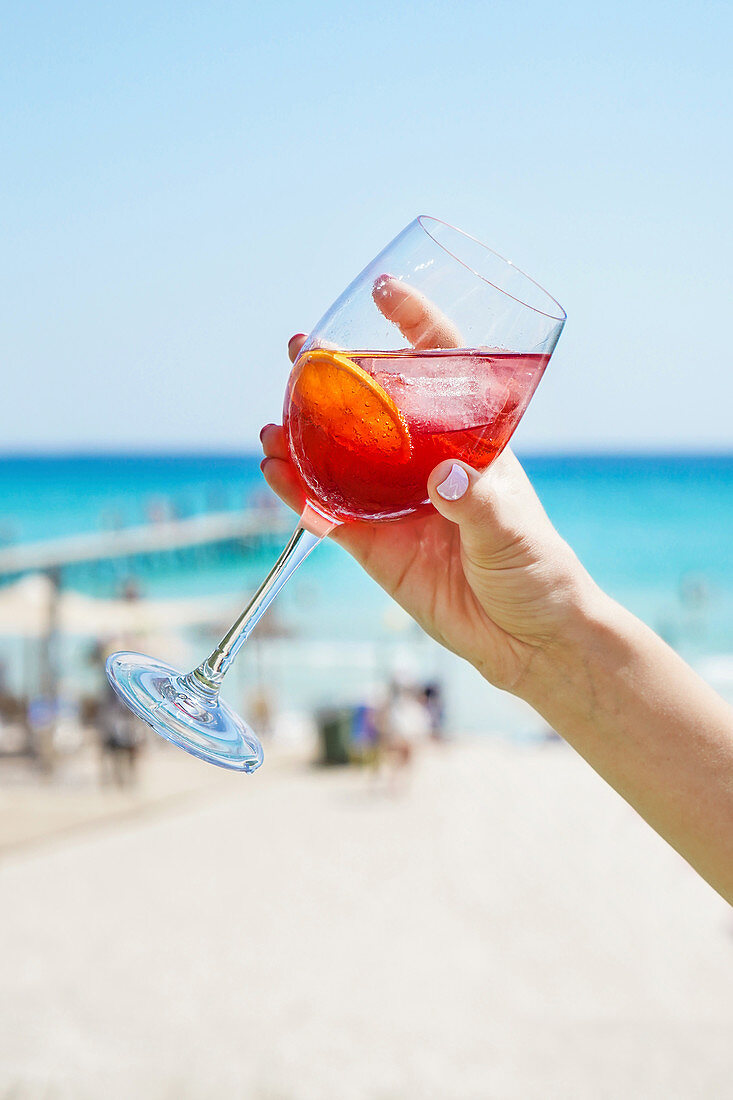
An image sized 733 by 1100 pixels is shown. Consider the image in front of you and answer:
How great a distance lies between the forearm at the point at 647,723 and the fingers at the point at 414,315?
1.48 ft

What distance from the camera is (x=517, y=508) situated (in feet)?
4.87

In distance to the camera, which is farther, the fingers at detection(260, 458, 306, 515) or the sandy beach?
the sandy beach

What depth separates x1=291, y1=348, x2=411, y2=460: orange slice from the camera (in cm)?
128

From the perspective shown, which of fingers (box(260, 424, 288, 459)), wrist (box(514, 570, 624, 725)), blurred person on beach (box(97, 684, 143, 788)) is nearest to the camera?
wrist (box(514, 570, 624, 725))

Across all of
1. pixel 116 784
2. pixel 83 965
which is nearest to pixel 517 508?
pixel 83 965

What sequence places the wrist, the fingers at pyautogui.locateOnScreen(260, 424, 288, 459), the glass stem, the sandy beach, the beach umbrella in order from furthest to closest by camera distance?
the beach umbrella < the sandy beach < the fingers at pyautogui.locateOnScreen(260, 424, 288, 459) < the wrist < the glass stem

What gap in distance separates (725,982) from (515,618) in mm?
8136

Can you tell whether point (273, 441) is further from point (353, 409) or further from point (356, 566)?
point (356, 566)

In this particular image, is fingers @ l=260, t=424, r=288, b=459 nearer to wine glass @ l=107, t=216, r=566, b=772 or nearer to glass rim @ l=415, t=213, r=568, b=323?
wine glass @ l=107, t=216, r=566, b=772

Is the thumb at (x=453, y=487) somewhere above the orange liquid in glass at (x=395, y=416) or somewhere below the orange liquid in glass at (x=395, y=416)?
below

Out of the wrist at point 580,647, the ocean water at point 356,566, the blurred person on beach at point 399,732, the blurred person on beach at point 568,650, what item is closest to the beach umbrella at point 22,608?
the ocean water at point 356,566

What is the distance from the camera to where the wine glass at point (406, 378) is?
1.29m

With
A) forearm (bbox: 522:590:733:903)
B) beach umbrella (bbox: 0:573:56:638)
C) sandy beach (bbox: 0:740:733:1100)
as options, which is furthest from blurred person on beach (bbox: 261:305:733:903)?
beach umbrella (bbox: 0:573:56:638)

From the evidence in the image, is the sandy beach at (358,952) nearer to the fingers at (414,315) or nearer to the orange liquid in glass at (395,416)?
the orange liquid in glass at (395,416)
